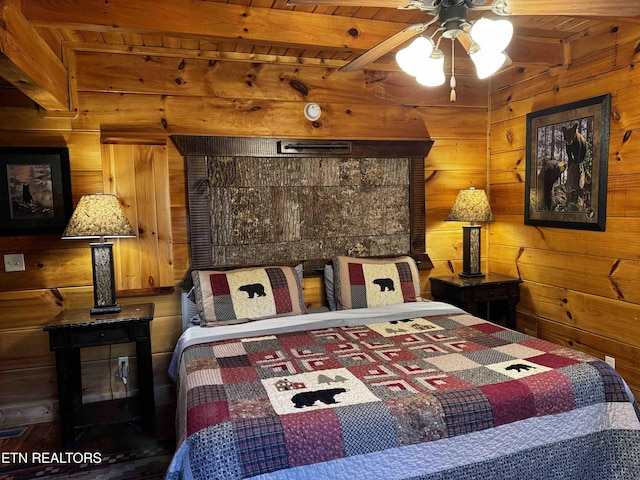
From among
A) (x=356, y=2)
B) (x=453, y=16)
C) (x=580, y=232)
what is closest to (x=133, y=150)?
(x=356, y=2)

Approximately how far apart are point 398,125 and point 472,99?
0.69 metres

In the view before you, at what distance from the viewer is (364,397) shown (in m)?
1.60

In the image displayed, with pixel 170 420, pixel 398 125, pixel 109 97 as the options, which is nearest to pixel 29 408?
pixel 170 420

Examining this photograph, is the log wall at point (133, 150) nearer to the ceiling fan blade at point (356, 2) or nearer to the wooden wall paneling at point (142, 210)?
the wooden wall paneling at point (142, 210)

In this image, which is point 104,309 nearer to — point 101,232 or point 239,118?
point 101,232

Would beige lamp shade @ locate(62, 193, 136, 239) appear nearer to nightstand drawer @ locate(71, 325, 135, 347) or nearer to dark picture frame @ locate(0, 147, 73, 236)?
dark picture frame @ locate(0, 147, 73, 236)

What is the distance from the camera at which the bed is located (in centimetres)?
140

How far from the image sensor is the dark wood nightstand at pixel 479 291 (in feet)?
10.3

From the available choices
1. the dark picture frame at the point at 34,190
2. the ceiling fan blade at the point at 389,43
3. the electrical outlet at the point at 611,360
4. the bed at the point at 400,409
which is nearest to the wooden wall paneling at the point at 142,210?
the dark picture frame at the point at 34,190

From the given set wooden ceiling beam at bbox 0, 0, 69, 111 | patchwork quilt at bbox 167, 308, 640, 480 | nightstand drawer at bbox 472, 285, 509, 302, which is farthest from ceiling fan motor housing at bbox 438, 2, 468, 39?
nightstand drawer at bbox 472, 285, 509, 302

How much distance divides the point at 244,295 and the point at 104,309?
803mm

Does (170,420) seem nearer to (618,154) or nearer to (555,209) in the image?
(555,209)

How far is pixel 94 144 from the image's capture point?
278 centimetres

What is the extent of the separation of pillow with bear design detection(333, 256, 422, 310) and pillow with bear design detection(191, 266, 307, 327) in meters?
0.32
